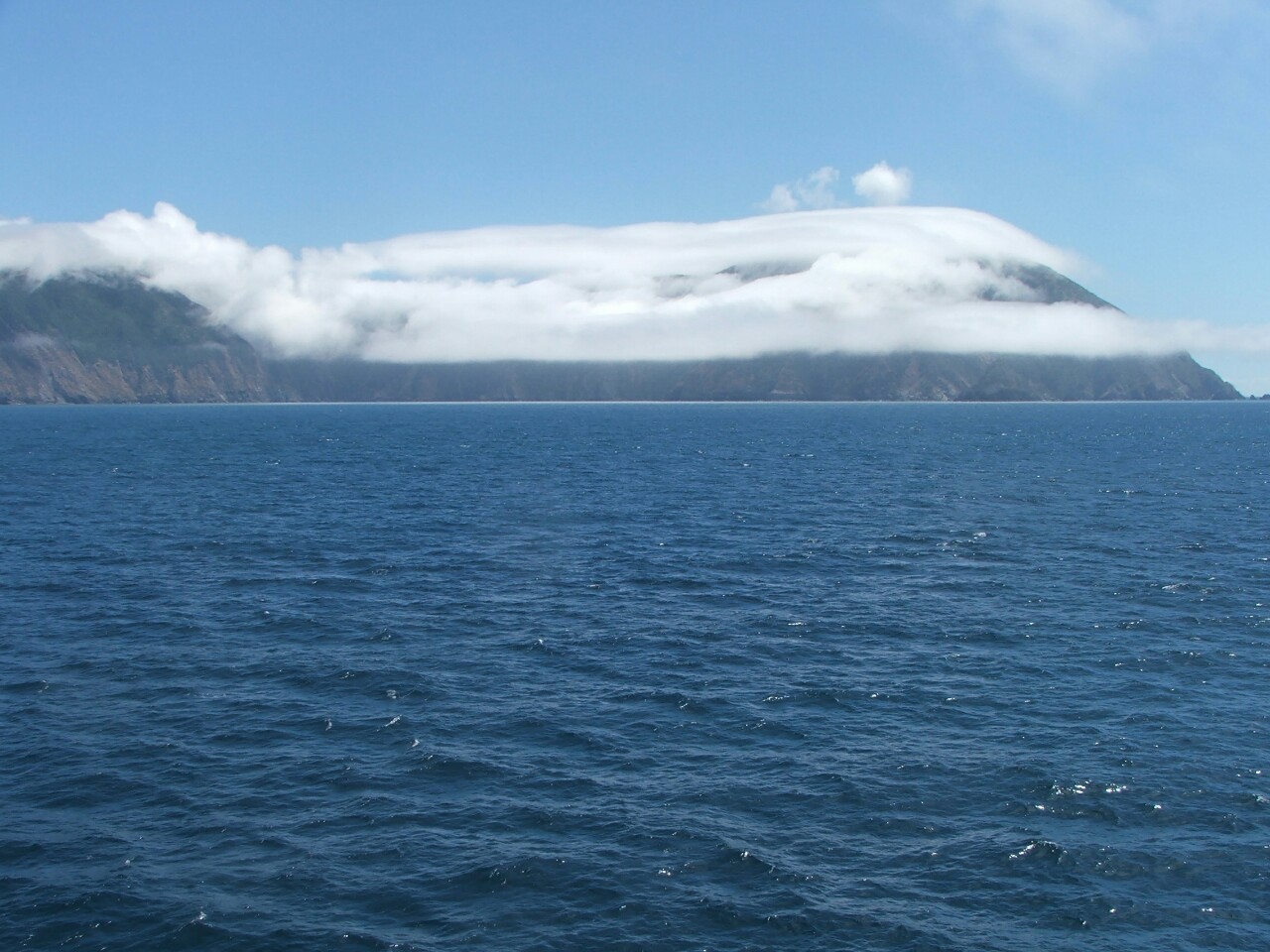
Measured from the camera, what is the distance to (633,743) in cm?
4194

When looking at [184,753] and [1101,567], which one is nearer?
[184,753]

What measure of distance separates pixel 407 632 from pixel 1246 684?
43699 mm

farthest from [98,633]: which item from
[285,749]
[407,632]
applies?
[285,749]

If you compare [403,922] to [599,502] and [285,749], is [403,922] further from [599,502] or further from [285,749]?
[599,502]

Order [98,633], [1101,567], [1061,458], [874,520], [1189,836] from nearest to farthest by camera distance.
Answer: [1189,836], [98,633], [1101,567], [874,520], [1061,458]

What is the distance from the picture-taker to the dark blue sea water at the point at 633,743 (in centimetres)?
3012

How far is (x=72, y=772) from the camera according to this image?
38.8m

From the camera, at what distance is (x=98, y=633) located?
186 ft

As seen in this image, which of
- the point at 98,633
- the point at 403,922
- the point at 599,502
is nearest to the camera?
the point at 403,922

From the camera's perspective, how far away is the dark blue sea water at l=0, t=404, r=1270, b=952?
30125 millimetres

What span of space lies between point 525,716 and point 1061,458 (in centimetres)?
15644

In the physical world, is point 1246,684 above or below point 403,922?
above

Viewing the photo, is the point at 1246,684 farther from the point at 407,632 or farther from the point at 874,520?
the point at 874,520

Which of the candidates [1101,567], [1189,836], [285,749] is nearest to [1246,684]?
[1189,836]
